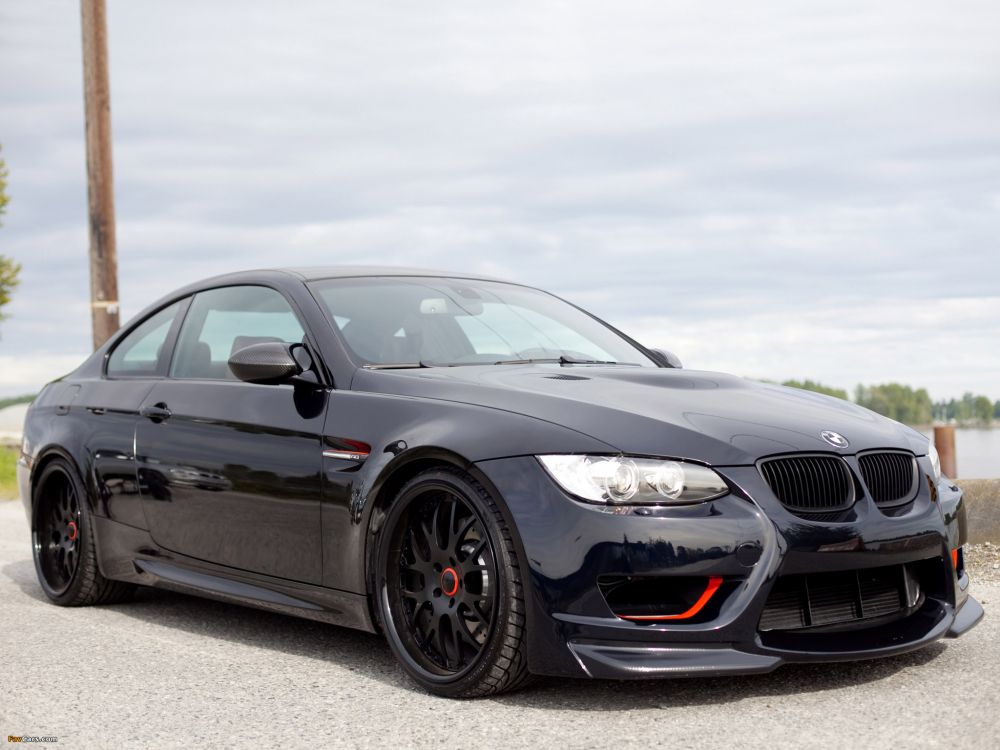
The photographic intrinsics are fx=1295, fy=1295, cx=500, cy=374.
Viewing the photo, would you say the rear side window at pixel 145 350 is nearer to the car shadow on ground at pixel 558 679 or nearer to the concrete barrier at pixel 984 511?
the car shadow on ground at pixel 558 679

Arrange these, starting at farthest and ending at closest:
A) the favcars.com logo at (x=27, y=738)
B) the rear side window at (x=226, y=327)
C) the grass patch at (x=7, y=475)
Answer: the grass patch at (x=7, y=475)
the rear side window at (x=226, y=327)
the favcars.com logo at (x=27, y=738)

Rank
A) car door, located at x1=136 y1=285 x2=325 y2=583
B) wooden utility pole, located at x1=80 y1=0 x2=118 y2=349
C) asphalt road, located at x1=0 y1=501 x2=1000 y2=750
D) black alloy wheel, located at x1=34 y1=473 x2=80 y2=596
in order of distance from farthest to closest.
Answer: wooden utility pole, located at x1=80 y1=0 x2=118 y2=349, black alloy wheel, located at x1=34 y1=473 x2=80 y2=596, car door, located at x1=136 y1=285 x2=325 y2=583, asphalt road, located at x1=0 y1=501 x2=1000 y2=750

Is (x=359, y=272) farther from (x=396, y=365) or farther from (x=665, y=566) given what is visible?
(x=665, y=566)

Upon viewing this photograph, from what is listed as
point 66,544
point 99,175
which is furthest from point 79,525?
point 99,175

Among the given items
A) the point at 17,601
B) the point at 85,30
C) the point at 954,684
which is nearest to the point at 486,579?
the point at 954,684

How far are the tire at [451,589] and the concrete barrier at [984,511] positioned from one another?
428cm

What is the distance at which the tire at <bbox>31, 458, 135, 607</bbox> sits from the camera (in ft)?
21.2

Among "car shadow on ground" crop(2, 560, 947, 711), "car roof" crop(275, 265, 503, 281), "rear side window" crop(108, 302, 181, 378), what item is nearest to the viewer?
"car shadow on ground" crop(2, 560, 947, 711)

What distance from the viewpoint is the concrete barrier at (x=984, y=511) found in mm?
7562

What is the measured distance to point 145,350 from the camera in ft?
21.4

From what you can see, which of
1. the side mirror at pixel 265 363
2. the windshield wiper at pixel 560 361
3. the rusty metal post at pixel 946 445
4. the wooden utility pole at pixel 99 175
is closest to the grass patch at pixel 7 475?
the wooden utility pole at pixel 99 175

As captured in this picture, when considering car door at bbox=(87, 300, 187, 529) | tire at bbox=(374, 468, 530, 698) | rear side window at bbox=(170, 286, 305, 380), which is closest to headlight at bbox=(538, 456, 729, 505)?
tire at bbox=(374, 468, 530, 698)

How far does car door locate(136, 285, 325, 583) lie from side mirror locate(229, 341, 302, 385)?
0.14m

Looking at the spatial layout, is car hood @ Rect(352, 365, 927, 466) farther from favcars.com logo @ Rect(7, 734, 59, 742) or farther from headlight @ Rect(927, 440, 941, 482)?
favcars.com logo @ Rect(7, 734, 59, 742)
